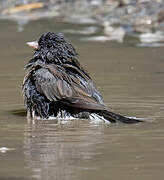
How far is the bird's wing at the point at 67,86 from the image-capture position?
8.05m

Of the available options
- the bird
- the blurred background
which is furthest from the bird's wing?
the blurred background

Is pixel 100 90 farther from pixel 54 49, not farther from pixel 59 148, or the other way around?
pixel 59 148

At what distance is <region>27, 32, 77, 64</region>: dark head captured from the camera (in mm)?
→ 8641

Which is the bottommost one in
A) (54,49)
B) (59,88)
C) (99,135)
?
(99,135)

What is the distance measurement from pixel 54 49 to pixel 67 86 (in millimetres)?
656

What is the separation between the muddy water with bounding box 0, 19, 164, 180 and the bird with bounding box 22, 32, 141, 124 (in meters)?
0.17

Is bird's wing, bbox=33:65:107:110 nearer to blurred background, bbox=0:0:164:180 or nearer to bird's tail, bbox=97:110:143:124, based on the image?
bird's tail, bbox=97:110:143:124

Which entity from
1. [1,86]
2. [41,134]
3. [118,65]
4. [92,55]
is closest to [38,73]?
[41,134]

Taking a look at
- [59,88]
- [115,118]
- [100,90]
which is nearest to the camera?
[115,118]

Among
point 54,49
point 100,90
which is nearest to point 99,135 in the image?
point 54,49

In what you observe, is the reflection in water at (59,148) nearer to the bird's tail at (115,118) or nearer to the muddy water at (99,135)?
the muddy water at (99,135)

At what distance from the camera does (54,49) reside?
8.70 meters

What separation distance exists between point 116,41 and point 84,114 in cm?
626

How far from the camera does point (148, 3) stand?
17.4 meters
